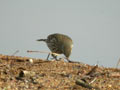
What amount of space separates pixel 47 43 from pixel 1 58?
101 inches

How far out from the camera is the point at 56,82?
5.40m

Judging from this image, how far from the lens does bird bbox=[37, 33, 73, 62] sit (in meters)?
8.46

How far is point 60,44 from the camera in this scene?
873 centimetres

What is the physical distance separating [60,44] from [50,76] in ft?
10.2

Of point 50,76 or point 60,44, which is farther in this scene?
point 60,44

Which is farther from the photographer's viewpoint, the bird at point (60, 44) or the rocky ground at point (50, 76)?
the bird at point (60, 44)

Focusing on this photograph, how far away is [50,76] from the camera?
18.7ft

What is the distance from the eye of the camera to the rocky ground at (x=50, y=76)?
5.20m

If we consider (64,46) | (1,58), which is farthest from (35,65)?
(64,46)

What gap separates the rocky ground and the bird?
1.37m

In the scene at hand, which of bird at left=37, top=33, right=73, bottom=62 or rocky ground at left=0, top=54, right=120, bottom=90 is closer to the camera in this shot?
rocky ground at left=0, top=54, right=120, bottom=90

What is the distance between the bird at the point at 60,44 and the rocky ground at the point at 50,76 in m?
1.37

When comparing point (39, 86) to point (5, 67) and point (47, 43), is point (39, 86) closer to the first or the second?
point (5, 67)

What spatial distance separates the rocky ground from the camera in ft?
17.1
